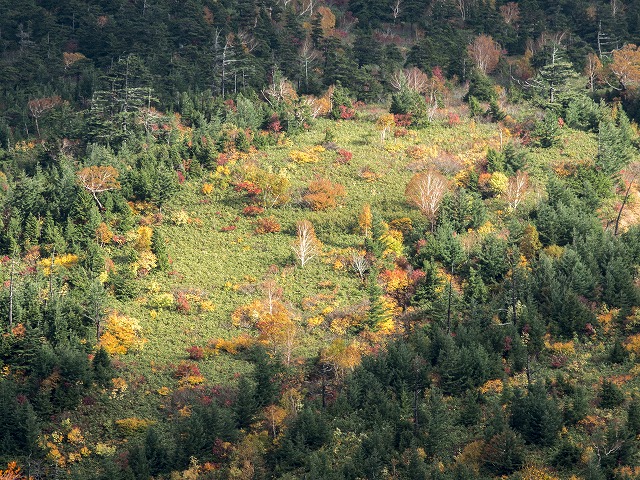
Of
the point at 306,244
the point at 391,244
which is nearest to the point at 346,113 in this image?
the point at 391,244

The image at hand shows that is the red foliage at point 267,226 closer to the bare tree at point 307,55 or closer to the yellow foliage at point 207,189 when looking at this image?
the yellow foliage at point 207,189

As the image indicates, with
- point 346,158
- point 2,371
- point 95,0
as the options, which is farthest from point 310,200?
point 95,0

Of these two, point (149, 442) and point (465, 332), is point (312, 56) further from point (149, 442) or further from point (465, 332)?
point (149, 442)

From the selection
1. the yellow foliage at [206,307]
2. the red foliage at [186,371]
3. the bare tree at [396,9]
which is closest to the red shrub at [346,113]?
the yellow foliage at [206,307]

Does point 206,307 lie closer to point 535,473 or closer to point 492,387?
point 492,387

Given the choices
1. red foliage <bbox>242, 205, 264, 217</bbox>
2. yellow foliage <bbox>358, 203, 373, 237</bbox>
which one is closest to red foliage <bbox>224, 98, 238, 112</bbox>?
red foliage <bbox>242, 205, 264, 217</bbox>
